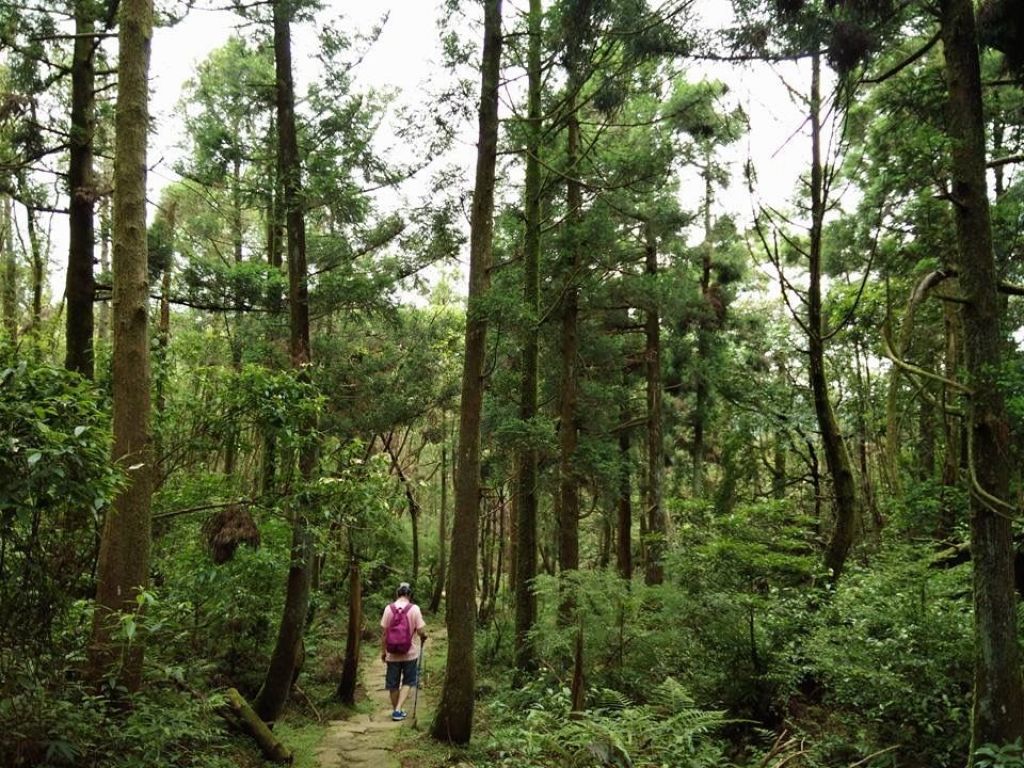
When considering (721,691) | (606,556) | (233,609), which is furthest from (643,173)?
(606,556)

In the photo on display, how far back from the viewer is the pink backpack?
8789 mm

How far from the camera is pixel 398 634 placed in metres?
8.79

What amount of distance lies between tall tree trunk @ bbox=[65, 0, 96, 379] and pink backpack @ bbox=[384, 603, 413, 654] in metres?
5.17

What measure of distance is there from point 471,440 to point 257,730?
4.04m

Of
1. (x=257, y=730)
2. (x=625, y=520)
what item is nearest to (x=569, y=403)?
(x=625, y=520)

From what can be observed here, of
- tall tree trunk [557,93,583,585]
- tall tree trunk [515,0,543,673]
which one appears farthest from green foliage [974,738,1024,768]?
tall tree trunk [557,93,583,585]

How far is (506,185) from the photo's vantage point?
12375mm

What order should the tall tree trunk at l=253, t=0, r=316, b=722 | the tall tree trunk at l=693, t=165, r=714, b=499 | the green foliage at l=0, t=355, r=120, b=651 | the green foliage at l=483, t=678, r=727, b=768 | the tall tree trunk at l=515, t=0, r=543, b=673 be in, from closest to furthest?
the green foliage at l=0, t=355, r=120, b=651 < the green foliage at l=483, t=678, r=727, b=768 < the tall tree trunk at l=253, t=0, r=316, b=722 < the tall tree trunk at l=515, t=0, r=543, b=673 < the tall tree trunk at l=693, t=165, r=714, b=499

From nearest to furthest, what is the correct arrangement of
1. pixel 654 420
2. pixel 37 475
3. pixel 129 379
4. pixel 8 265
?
pixel 37 475 < pixel 129 379 < pixel 654 420 < pixel 8 265

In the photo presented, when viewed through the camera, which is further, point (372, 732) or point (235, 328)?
point (235, 328)

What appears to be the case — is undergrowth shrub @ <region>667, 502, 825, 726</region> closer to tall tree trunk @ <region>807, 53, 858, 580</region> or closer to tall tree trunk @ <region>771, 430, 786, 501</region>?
tall tree trunk @ <region>807, 53, 858, 580</region>

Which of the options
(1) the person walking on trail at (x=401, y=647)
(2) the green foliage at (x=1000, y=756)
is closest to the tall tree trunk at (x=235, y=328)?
(1) the person walking on trail at (x=401, y=647)

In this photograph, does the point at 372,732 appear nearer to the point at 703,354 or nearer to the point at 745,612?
the point at 745,612

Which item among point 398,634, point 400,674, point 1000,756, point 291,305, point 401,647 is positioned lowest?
point 400,674
